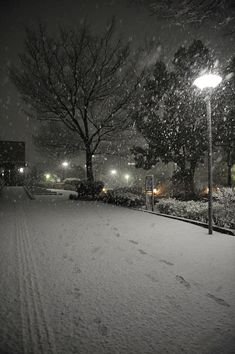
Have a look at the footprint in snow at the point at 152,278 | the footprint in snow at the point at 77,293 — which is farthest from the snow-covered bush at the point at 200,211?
the footprint in snow at the point at 77,293

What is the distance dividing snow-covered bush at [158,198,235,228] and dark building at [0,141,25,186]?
141 feet

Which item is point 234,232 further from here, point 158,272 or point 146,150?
point 146,150

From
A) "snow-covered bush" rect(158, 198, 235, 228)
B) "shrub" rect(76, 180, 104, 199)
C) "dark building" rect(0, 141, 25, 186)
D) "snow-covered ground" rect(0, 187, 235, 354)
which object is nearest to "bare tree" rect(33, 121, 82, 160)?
"shrub" rect(76, 180, 104, 199)

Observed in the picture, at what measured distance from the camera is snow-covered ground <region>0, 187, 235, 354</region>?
2.96 metres

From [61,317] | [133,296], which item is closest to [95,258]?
[133,296]

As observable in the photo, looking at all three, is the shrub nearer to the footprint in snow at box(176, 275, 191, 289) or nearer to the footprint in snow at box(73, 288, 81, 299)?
the footprint in snow at box(176, 275, 191, 289)

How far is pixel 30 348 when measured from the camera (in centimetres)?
285

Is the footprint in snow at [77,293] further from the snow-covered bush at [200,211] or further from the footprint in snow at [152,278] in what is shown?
the snow-covered bush at [200,211]

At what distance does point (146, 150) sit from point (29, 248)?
60.3 feet

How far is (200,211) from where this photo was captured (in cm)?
1083

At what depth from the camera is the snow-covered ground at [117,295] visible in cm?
296

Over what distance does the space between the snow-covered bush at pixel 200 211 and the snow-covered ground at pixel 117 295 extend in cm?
181

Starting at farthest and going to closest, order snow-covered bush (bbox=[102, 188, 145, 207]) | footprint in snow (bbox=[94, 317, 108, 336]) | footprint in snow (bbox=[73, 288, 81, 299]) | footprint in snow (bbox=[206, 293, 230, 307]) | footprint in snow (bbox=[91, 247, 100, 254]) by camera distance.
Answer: snow-covered bush (bbox=[102, 188, 145, 207])
footprint in snow (bbox=[91, 247, 100, 254])
footprint in snow (bbox=[73, 288, 81, 299])
footprint in snow (bbox=[206, 293, 230, 307])
footprint in snow (bbox=[94, 317, 108, 336])

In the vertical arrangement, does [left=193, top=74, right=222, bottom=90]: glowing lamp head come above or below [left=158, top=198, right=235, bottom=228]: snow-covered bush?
above
